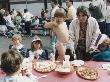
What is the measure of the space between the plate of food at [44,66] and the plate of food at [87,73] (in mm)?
325

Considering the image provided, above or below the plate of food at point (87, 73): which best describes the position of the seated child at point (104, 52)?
above

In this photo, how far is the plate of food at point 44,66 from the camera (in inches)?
143

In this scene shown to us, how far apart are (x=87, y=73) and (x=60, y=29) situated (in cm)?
66

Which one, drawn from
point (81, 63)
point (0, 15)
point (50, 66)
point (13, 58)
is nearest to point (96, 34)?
point (81, 63)

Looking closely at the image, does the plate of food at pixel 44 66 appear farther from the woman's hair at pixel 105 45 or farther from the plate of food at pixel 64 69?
the woman's hair at pixel 105 45

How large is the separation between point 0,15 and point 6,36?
1.10 meters

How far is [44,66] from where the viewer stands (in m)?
3.75

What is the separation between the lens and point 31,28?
10.7 meters

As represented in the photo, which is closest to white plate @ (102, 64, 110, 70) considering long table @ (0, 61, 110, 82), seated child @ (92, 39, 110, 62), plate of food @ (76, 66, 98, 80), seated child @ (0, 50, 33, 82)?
long table @ (0, 61, 110, 82)

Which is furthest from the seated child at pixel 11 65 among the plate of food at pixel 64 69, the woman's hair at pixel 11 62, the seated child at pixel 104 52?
the seated child at pixel 104 52

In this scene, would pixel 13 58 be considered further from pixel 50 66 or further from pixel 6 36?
pixel 6 36

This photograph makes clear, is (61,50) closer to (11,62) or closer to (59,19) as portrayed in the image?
(59,19)

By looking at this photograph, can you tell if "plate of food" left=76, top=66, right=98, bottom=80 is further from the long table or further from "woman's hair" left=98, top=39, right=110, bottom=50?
"woman's hair" left=98, top=39, right=110, bottom=50

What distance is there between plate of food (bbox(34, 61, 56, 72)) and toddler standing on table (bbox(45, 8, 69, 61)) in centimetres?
23
